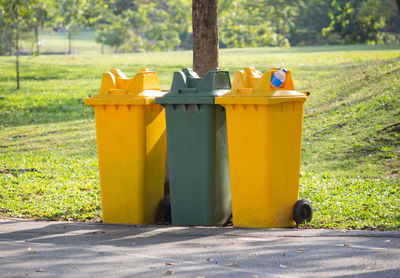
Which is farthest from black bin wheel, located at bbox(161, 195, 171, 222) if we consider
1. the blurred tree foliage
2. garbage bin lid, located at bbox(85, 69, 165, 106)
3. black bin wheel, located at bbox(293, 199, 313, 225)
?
the blurred tree foliage

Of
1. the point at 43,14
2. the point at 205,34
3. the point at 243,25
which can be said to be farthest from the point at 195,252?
the point at 243,25

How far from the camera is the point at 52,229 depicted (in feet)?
19.2

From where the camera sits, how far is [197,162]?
579 centimetres

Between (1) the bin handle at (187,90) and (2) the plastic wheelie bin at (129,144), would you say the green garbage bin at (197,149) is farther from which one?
(2) the plastic wheelie bin at (129,144)

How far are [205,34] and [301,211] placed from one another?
2502mm

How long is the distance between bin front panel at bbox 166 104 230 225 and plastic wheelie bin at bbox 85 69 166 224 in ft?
0.84

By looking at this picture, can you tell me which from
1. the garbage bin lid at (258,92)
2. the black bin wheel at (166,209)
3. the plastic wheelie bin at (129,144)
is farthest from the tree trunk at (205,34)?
the black bin wheel at (166,209)

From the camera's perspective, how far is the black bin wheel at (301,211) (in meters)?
5.75

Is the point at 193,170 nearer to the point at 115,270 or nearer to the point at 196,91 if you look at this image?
the point at 196,91

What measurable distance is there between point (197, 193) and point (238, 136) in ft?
2.31

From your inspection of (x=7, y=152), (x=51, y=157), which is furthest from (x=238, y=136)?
(x=7, y=152)

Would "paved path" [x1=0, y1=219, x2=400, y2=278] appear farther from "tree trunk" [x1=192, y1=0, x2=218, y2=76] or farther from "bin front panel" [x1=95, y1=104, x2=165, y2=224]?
"tree trunk" [x1=192, y1=0, x2=218, y2=76]

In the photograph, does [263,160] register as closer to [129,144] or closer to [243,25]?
[129,144]

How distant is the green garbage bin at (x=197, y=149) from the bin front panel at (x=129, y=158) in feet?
0.82
